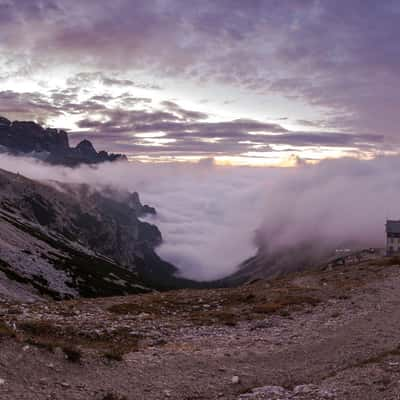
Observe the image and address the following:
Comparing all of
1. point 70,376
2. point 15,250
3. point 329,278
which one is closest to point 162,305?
point 70,376

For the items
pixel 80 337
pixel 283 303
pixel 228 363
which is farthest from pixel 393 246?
pixel 80 337

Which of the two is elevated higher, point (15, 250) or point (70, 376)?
point (70, 376)

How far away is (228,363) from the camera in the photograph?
73.7 feet

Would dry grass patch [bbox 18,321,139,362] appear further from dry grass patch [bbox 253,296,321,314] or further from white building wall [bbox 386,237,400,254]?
white building wall [bbox 386,237,400,254]

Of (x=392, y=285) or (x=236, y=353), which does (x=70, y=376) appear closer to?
(x=236, y=353)

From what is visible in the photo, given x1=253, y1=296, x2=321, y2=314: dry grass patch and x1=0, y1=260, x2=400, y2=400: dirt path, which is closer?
x1=0, y1=260, x2=400, y2=400: dirt path

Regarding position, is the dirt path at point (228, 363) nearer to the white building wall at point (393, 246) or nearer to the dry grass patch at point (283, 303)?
the dry grass patch at point (283, 303)

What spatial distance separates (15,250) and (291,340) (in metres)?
104

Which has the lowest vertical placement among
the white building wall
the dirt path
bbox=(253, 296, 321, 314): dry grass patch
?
the white building wall

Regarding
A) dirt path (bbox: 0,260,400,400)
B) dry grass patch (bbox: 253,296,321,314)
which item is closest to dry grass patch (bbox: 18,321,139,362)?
dirt path (bbox: 0,260,400,400)

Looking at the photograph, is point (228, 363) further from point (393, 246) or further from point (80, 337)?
point (393, 246)

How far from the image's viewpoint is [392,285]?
44.4 m

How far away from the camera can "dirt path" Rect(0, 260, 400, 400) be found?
1758 cm

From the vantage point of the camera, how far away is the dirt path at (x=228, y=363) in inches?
692
